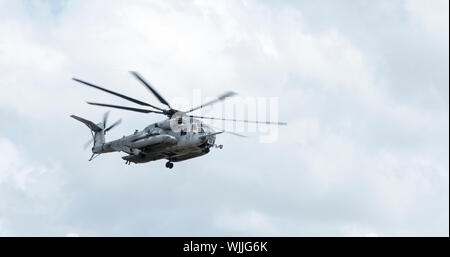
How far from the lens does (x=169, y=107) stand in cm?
9275

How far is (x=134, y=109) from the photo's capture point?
89.2m

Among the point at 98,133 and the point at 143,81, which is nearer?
the point at 143,81
